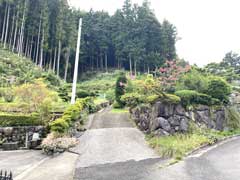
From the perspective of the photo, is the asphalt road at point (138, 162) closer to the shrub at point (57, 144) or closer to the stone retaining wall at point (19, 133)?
the shrub at point (57, 144)

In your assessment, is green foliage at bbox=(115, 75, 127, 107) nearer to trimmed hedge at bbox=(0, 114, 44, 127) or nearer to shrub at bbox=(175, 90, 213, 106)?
shrub at bbox=(175, 90, 213, 106)

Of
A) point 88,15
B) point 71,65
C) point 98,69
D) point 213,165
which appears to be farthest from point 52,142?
point 88,15

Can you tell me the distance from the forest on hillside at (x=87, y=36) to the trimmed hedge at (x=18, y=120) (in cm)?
2284

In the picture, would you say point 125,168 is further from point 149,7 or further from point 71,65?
point 149,7

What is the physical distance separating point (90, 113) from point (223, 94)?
27.0 feet

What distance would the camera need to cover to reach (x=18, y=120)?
11570 mm

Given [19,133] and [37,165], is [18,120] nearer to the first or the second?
[19,133]

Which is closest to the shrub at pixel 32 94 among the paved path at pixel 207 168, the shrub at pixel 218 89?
the paved path at pixel 207 168

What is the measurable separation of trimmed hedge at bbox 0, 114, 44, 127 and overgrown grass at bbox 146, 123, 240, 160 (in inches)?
212

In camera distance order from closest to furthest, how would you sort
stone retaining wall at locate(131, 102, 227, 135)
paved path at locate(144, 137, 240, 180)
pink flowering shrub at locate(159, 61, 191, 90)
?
1. paved path at locate(144, 137, 240, 180)
2. stone retaining wall at locate(131, 102, 227, 135)
3. pink flowering shrub at locate(159, 61, 191, 90)

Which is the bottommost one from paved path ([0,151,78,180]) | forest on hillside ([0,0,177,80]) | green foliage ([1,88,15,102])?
paved path ([0,151,78,180])

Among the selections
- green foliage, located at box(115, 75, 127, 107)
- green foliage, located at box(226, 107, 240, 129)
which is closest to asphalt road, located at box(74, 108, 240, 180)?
green foliage, located at box(226, 107, 240, 129)

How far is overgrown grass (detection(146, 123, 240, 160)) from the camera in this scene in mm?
8766

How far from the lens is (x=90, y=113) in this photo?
1619cm
